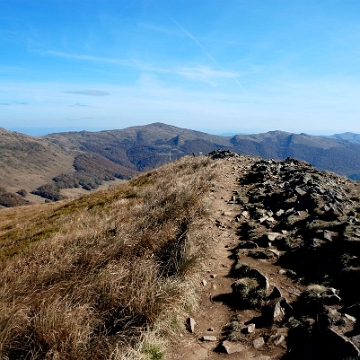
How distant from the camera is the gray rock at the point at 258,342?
16.5 feet

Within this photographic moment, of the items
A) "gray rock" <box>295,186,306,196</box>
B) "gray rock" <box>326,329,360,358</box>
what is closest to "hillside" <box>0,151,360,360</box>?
"gray rock" <box>326,329,360,358</box>

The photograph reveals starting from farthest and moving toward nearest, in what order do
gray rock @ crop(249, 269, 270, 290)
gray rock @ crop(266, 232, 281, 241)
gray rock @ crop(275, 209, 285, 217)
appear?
gray rock @ crop(275, 209, 285, 217) → gray rock @ crop(266, 232, 281, 241) → gray rock @ crop(249, 269, 270, 290)

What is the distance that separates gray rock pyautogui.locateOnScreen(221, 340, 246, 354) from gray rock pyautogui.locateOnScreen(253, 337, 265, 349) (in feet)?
0.68

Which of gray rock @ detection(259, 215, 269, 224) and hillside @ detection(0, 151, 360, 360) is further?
gray rock @ detection(259, 215, 269, 224)

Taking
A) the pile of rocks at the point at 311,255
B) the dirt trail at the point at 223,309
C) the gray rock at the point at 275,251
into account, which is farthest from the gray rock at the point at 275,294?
the gray rock at the point at 275,251

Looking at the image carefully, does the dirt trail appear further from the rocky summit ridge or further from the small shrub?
the small shrub

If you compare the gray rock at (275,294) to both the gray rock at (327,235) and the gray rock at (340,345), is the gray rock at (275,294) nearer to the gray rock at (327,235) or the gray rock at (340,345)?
the gray rock at (340,345)

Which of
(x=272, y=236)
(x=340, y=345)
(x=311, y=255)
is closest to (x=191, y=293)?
(x=340, y=345)

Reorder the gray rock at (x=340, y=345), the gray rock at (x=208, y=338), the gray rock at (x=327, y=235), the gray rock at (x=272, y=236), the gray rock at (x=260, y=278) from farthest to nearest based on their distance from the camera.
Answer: the gray rock at (x=272, y=236) → the gray rock at (x=327, y=235) → the gray rock at (x=260, y=278) → the gray rock at (x=208, y=338) → the gray rock at (x=340, y=345)

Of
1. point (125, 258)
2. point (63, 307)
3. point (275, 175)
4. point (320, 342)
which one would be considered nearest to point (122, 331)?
point (63, 307)

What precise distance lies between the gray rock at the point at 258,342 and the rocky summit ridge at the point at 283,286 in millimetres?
12

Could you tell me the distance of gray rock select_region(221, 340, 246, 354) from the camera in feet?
16.5

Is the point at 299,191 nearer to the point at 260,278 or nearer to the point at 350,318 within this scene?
the point at 260,278

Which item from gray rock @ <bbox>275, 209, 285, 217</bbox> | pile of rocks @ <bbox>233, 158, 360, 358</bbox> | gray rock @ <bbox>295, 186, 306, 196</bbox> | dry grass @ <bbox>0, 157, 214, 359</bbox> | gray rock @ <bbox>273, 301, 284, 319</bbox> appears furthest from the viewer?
gray rock @ <bbox>295, 186, 306, 196</bbox>
